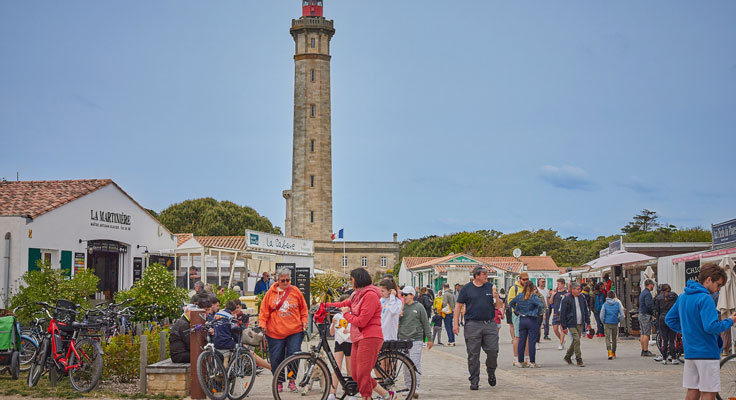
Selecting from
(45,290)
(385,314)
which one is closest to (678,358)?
(385,314)

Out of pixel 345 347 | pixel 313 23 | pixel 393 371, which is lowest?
pixel 393 371

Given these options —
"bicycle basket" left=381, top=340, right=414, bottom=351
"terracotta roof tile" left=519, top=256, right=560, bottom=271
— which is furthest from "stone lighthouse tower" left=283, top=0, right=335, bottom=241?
"bicycle basket" left=381, top=340, right=414, bottom=351

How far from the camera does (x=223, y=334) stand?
10.9 metres

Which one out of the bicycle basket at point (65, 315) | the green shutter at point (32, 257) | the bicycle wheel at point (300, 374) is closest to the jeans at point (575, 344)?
the bicycle wheel at point (300, 374)

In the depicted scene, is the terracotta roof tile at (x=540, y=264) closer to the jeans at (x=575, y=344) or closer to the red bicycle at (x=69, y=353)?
the jeans at (x=575, y=344)

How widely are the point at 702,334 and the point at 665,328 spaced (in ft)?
28.9

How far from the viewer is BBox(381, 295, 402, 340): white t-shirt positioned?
451 inches

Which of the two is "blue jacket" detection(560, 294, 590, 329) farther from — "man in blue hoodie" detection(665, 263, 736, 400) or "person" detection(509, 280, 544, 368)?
"man in blue hoodie" detection(665, 263, 736, 400)

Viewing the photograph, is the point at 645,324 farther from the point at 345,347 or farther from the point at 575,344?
the point at 345,347

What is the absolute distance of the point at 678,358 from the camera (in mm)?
16375

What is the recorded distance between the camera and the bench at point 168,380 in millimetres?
11086

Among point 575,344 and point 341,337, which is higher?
point 341,337

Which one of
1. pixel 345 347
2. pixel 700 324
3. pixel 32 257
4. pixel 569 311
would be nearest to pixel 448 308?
pixel 569 311

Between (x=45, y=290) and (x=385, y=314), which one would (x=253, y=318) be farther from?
(x=385, y=314)
